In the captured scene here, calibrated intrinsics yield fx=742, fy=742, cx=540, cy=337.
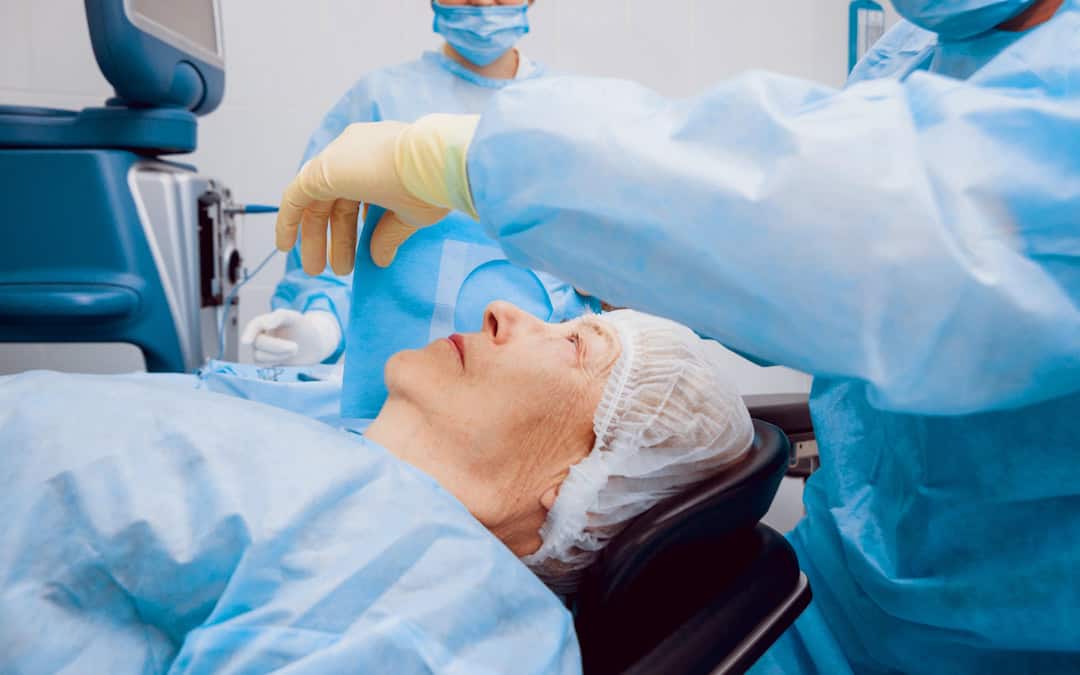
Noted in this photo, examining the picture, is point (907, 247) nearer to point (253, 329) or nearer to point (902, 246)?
point (902, 246)

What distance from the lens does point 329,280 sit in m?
1.92

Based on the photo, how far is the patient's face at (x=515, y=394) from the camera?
0.96 meters

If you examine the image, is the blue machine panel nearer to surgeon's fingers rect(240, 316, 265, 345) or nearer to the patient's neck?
surgeon's fingers rect(240, 316, 265, 345)

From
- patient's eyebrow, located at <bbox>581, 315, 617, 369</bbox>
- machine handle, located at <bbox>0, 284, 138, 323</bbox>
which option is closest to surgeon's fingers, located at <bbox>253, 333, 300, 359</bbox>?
machine handle, located at <bbox>0, 284, 138, 323</bbox>

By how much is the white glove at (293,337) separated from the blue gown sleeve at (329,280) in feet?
0.17

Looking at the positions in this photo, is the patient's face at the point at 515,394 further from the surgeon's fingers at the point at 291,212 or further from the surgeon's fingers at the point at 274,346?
the surgeon's fingers at the point at 274,346

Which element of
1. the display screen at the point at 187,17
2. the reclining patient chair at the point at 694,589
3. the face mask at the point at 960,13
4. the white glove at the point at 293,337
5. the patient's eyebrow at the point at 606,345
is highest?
the face mask at the point at 960,13

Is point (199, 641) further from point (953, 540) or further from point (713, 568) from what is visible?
point (953, 540)

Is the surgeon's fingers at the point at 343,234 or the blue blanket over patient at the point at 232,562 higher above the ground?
the surgeon's fingers at the point at 343,234

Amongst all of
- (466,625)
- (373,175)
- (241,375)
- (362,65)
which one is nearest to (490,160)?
(373,175)

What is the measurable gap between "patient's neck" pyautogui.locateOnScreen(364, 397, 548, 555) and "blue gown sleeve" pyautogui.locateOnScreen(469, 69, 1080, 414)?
0.39 m

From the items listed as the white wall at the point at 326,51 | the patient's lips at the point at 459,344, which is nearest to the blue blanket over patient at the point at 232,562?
the patient's lips at the point at 459,344

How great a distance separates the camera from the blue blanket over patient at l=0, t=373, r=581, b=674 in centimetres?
62

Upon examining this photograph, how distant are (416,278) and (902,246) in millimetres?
813
